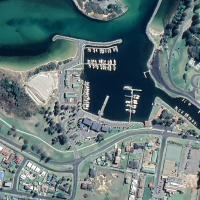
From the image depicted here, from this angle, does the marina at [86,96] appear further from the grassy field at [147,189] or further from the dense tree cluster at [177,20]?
the grassy field at [147,189]

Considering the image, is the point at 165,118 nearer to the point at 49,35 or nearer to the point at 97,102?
the point at 97,102

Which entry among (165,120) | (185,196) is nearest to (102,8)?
(165,120)

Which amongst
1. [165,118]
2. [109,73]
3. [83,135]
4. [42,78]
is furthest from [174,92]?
[42,78]

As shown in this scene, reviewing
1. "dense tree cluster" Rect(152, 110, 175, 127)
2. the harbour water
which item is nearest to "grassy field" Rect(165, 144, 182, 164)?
"dense tree cluster" Rect(152, 110, 175, 127)

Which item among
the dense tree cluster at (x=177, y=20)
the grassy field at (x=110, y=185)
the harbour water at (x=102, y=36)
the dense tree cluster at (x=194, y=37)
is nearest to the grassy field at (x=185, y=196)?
the grassy field at (x=110, y=185)

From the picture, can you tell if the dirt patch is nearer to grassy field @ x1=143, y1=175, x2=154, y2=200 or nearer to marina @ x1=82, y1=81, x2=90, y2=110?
marina @ x1=82, y1=81, x2=90, y2=110
